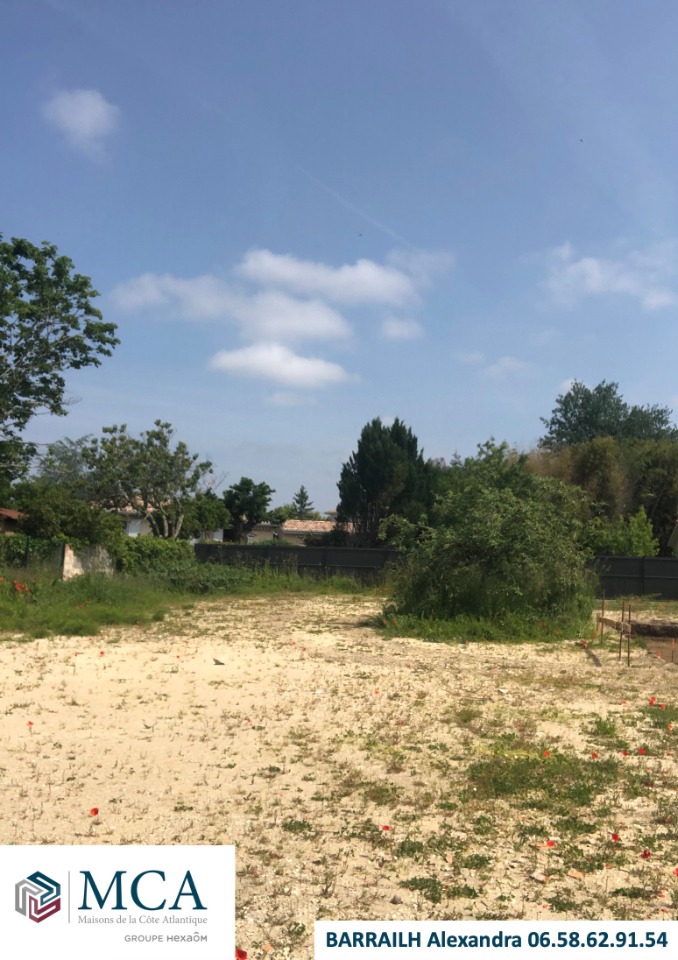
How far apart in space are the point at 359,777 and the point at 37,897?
2.64 meters

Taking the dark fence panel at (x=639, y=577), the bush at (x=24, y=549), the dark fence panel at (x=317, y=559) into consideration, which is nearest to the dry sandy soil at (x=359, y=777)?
the bush at (x=24, y=549)

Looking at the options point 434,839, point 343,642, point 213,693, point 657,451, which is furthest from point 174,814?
point 657,451

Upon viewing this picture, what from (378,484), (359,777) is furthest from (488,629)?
(378,484)

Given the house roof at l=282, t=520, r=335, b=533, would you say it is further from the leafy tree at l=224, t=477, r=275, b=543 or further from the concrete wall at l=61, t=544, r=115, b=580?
the concrete wall at l=61, t=544, r=115, b=580

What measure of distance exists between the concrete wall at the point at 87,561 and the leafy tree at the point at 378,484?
20147 millimetres

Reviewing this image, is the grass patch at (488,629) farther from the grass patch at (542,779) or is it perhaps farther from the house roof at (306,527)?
the house roof at (306,527)

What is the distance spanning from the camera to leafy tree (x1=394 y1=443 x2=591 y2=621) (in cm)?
1446

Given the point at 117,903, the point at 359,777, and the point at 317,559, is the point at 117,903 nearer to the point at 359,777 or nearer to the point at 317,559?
the point at 359,777

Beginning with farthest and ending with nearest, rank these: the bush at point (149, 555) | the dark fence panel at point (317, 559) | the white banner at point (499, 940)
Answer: the dark fence panel at point (317, 559) < the bush at point (149, 555) < the white banner at point (499, 940)

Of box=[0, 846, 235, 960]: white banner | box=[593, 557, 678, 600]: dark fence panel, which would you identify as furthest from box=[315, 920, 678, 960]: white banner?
box=[593, 557, 678, 600]: dark fence panel

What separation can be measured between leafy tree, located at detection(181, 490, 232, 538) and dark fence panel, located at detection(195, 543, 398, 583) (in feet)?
46.7

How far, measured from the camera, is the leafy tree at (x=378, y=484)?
4281 centimetres

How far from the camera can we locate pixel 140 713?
7.62 metres

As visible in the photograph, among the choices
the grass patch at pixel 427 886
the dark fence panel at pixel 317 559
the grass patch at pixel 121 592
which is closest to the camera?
the grass patch at pixel 427 886
